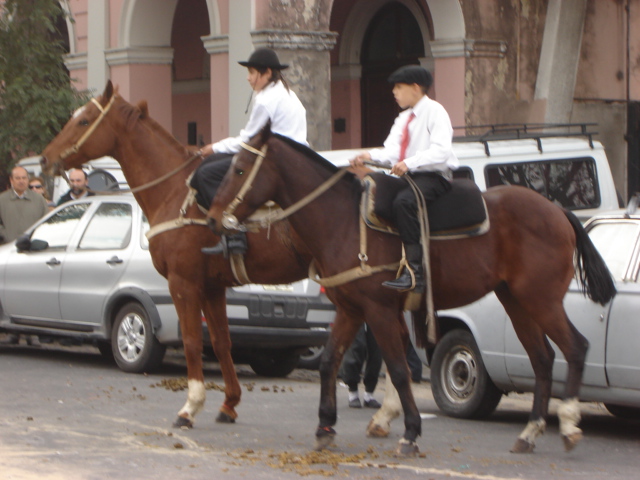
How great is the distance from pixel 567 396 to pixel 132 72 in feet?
49.7

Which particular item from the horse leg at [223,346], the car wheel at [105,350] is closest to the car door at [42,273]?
the car wheel at [105,350]

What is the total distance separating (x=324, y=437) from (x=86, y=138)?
11.1ft

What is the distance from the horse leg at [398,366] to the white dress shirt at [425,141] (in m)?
1.01

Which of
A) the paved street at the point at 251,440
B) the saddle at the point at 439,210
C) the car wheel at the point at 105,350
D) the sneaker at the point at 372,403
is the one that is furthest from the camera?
the car wheel at the point at 105,350

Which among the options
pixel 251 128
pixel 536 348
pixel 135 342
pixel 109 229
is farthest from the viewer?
pixel 109 229

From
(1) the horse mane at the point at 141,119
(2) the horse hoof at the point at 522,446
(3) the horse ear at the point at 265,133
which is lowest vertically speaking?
(2) the horse hoof at the point at 522,446

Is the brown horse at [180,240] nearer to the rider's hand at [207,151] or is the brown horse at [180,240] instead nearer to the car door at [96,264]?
the rider's hand at [207,151]

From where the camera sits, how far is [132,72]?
21.7m

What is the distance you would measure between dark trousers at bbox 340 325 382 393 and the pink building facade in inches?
344

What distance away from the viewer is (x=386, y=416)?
8.92 meters

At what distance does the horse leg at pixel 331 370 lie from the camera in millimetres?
8227

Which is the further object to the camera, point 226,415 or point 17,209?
point 17,209

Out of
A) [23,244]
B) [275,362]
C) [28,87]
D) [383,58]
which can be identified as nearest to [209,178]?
[275,362]

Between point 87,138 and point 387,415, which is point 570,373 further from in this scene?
point 87,138
